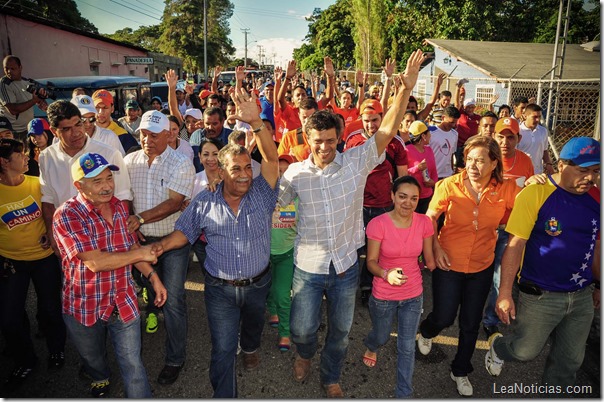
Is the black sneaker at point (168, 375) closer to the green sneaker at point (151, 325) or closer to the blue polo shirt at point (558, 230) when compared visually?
the green sneaker at point (151, 325)

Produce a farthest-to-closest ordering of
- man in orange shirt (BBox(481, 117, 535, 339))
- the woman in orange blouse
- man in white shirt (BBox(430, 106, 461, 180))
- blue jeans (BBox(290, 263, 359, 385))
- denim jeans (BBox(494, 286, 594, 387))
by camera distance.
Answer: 1. man in white shirt (BBox(430, 106, 461, 180))
2. man in orange shirt (BBox(481, 117, 535, 339))
3. the woman in orange blouse
4. blue jeans (BBox(290, 263, 359, 385))
5. denim jeans (BBox(494, 286, 594, 387))

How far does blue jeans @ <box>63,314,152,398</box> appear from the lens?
109 inches

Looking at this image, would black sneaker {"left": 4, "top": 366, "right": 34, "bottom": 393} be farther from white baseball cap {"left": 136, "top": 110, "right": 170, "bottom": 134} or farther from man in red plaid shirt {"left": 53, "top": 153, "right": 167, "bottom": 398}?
white baseball cap {"left": 136, "top": 110, "right": 170, "bottom": 134}

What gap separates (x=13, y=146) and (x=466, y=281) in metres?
3.95

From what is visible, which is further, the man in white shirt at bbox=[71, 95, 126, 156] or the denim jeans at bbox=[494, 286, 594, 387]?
the man in white shirt at bbox=[71, 95, 126, 156]

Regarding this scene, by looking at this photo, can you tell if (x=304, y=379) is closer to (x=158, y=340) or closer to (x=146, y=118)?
(x=158, y=340)

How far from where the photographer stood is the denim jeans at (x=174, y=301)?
11.0 ft

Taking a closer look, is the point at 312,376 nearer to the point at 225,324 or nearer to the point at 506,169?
the point at 225,324

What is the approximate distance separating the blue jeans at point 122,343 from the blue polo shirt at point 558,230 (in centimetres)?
291

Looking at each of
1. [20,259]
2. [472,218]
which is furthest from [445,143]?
[20,259]

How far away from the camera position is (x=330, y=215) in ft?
9.62

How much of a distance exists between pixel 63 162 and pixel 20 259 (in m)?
0.89

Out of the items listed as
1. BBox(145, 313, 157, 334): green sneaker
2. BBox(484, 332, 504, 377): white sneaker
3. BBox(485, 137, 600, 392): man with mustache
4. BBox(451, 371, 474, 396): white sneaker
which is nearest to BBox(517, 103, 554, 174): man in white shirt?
BBox(485, 137, 600, 392): man with mustache

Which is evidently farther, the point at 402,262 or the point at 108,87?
the point at 108,87
